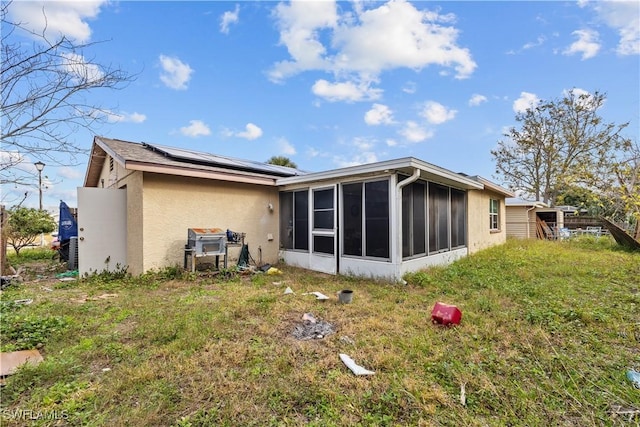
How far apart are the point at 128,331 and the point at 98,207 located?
454cm

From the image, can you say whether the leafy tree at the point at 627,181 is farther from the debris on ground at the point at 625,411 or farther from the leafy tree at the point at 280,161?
the leafy tree at the point at 280,161

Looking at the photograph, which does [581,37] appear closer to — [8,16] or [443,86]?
[443,86]

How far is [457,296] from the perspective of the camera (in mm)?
4949

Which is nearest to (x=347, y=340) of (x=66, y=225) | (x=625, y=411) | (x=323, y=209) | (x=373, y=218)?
(x=625, y=411)

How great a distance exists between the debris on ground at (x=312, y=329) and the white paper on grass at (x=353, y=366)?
61 cm

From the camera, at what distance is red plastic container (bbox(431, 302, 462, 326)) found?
141 inches

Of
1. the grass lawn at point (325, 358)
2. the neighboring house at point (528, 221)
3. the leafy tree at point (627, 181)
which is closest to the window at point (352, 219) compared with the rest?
the grass lawn at point (325, 358)

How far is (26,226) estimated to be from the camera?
10.5 m

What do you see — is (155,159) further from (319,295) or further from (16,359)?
(319,295)

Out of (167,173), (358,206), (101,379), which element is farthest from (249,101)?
(101,379)

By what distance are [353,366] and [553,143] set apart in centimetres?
2444

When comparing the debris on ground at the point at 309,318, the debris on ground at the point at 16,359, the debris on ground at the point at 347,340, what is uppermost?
the debris on ground at the point at 16,359

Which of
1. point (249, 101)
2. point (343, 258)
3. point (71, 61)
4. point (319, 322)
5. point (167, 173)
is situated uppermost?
point (249, 101)

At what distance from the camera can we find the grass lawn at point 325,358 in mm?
2037
